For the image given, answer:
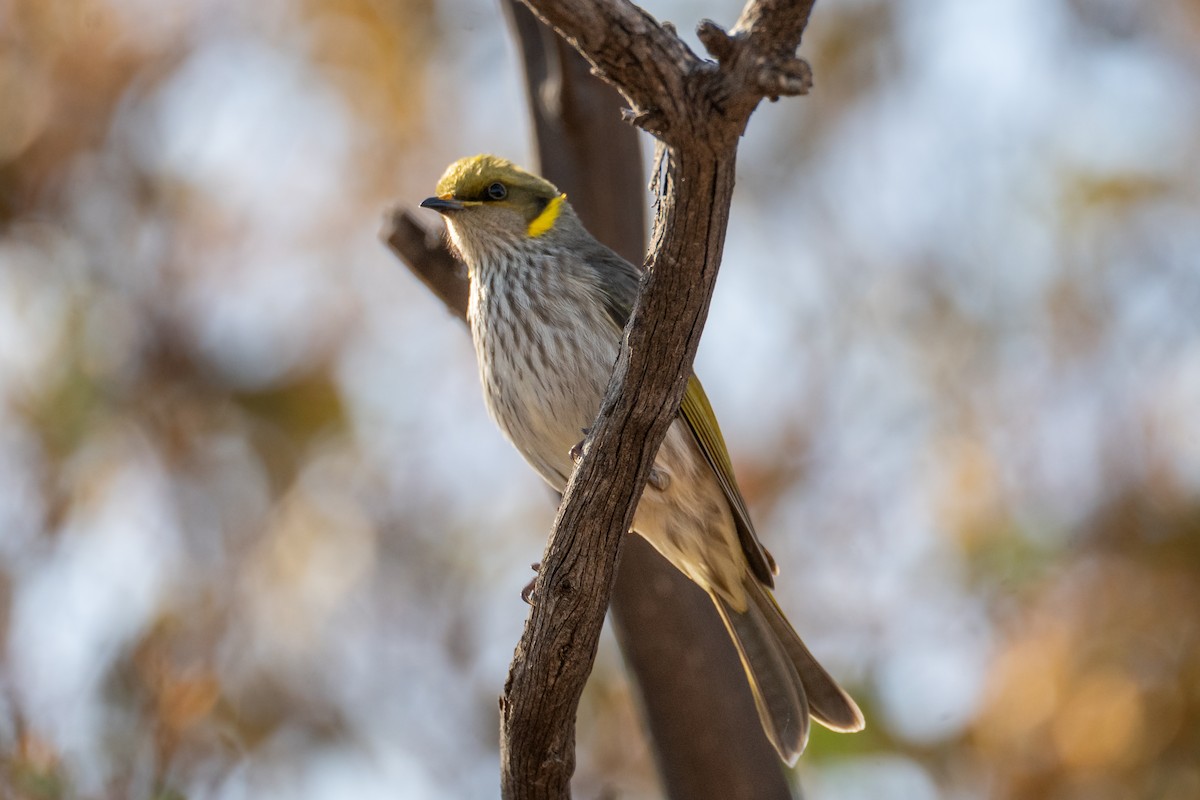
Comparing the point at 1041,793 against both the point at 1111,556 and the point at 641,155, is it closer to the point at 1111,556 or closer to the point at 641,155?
the point at 1111,556

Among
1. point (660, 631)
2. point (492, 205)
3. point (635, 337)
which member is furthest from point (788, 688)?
point (492, 205)

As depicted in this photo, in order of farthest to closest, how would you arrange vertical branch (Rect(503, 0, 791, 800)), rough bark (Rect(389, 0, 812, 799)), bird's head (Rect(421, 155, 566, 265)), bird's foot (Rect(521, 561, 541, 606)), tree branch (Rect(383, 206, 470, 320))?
vertical branch (Rect(503, 0, 791, 800)), tree branch (Rect(383, 206, 470, 320)), bird's head (Rect(421, 155, 566, 265)), bird's foot (Rect(521, 561, 541, 606)), rough bark (Rect(389, 0, 812, 799))

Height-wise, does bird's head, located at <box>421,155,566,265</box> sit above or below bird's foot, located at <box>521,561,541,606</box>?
above

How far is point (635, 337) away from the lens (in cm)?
273

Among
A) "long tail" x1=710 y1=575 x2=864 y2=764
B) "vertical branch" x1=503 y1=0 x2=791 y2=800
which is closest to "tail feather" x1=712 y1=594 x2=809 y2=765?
"long tail" x1=710 y1=575 x2=864 y2=764

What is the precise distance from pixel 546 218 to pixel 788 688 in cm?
184

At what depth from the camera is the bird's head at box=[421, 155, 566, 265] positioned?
4.30 meters

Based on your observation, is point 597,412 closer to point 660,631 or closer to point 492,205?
point 492,205

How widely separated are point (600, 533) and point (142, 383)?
396 cm

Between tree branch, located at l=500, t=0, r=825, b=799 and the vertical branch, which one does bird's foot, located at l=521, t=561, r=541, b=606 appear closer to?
tree branch, located at l=500, t=0, r=825, b=799

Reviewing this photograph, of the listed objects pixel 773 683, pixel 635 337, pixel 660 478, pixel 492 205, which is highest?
pixel 492 205

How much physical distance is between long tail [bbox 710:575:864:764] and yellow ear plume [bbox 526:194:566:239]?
1.41 meters

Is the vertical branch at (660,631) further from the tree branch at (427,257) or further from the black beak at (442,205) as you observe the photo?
the black beak at (442,205)

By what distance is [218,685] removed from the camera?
509cm
